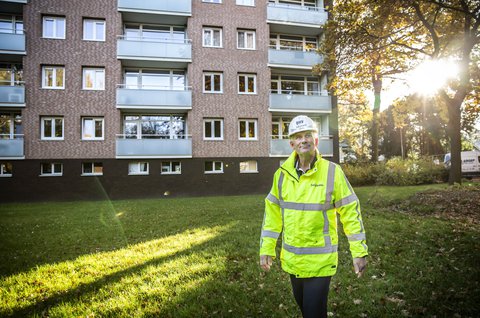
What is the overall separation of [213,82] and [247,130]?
13.9 feet

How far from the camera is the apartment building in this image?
65.8ft

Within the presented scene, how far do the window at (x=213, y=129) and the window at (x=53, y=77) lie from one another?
31.8 ft

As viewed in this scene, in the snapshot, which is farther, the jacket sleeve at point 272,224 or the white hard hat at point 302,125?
the jacket sleeve at point 272,224

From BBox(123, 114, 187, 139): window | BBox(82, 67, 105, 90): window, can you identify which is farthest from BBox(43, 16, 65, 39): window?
BBox(123, 114, 187, 139): window

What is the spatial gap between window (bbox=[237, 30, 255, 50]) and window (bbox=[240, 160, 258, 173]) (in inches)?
333

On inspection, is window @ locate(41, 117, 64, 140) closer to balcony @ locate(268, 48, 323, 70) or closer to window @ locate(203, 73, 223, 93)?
window @ locate(203, 73, 223, 93)

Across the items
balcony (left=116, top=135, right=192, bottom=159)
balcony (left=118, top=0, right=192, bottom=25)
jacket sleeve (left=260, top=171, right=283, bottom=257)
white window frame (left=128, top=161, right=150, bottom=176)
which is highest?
balcony (left=118, top=0, right=192, bottom=25)

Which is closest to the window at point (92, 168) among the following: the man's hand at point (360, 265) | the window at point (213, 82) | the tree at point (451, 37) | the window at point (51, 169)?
the window at point (51, 169)

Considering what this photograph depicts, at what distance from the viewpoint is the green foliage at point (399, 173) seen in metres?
22.5

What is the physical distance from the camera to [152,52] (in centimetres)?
2136

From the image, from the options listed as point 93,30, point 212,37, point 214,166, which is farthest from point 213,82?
point 93,30

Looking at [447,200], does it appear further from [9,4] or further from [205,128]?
[9,4]

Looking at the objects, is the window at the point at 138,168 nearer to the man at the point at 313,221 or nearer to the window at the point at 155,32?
the window at the point at 155,32

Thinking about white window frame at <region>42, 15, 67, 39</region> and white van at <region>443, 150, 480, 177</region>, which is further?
white van at <region>443, 150, 480, 177</region>
